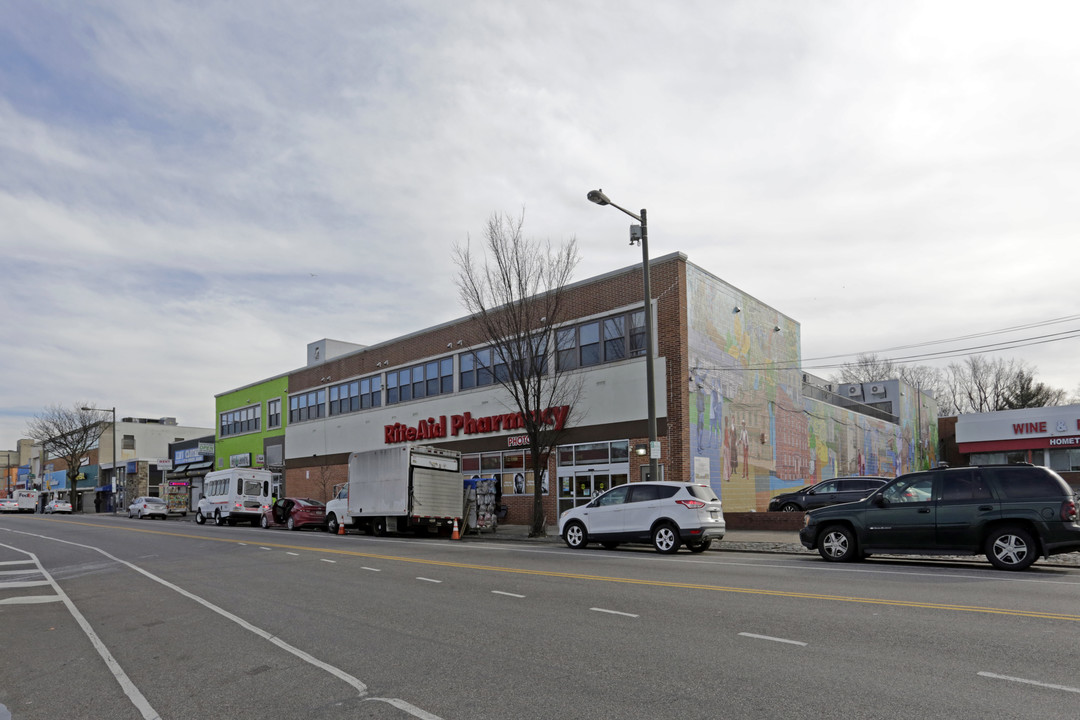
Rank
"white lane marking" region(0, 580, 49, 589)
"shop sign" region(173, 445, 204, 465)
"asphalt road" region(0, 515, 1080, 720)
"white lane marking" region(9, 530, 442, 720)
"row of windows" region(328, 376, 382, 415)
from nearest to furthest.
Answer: "white lane marking" region(9, 530, 442, 720), "asphalt road" region(0, 515, 1080, 720), "white lane marking" region(0, 580, 49, 589), "row of windows" region(328, 376, 382, 415), "shop sign" region(173, 445, 204, 465)

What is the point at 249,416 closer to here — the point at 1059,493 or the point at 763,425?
the point at 763,425

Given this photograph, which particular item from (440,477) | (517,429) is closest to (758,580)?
(440,477)

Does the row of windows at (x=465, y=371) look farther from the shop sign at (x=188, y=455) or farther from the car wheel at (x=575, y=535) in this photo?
the car wheel at (x=575, y=535)

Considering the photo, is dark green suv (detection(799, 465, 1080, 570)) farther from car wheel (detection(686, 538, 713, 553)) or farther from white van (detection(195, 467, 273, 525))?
white van (detection(195, 467, 273, 525))

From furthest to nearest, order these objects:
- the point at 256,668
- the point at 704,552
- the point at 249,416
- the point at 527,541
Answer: the point at 249,416 → the point at 527,541 → the point at 704,552 → the point at 256,668

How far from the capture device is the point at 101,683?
7090mm

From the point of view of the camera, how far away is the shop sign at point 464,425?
2964 centimetres

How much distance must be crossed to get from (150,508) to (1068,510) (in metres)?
50.6

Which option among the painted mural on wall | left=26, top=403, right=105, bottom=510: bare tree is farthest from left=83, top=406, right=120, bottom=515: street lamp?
the painted mural on wall

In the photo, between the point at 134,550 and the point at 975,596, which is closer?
the point at 975,596

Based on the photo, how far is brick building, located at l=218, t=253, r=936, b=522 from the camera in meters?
27.7

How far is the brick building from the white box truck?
4114 millimetres

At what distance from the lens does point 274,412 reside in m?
52.2

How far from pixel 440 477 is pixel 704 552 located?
37.7 ft
